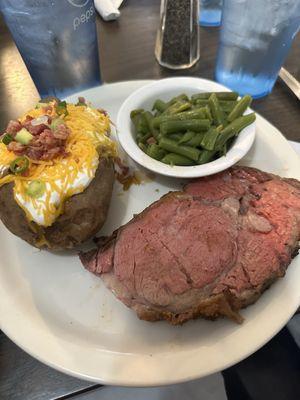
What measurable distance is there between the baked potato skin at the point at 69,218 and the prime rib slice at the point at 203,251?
0.09m

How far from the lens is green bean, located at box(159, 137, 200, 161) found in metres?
1.45

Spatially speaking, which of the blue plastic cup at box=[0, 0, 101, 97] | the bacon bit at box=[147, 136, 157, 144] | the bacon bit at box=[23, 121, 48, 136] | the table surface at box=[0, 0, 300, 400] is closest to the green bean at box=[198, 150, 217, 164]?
the bacon bit at box=[147, 136, 157, 144]

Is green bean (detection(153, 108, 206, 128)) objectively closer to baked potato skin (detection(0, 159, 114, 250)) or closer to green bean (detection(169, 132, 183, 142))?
green bean (detection(169, 132, 183, 142))

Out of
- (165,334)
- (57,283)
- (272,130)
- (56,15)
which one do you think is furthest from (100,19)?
(165,334)

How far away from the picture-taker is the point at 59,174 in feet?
3.89

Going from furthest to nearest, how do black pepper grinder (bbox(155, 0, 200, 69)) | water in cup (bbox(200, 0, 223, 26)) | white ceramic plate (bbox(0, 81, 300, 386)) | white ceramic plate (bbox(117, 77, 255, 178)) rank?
water in cup (bbox(200, 0, 223, 26))
black pepper grinder (bbox(155, 0, 200, 69))
white ceramic plate (bbox(117, 77, 255, 178))
white ceramic plate (bbox(0, 81, 300, 386))

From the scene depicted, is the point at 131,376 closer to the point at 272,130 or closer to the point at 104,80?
the point at 272,130

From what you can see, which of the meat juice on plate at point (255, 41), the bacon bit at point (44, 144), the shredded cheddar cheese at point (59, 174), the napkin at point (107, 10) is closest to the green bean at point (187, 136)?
the shredded cheddar cheese at point (59, 174)

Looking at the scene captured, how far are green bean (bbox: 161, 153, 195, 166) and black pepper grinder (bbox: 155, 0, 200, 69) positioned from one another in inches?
36.5

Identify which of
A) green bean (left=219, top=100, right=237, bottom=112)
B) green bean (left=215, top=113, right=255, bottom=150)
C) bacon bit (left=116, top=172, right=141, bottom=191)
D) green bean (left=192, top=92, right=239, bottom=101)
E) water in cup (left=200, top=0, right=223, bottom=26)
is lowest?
bacon bit (left=116, top=172, right=141, bottom=191)

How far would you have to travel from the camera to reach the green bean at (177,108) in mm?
1538

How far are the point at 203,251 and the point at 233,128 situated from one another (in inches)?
23.9

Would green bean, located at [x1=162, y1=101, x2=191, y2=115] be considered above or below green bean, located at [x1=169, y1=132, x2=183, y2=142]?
above

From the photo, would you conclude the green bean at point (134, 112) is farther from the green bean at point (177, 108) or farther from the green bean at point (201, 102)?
the green bean at point (201, 102)
